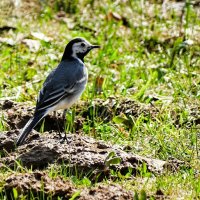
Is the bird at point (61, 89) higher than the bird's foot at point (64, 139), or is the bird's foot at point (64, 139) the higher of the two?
the bird at point (61, 89)

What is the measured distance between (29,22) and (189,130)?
164 inches

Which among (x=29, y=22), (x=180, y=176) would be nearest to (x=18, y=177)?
(x=180, y=176)

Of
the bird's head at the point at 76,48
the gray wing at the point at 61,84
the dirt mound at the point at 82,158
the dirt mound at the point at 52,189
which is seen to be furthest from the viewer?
the bird's head at the point at 76,48

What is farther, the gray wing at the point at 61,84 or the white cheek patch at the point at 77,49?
the white cheek patch at the point at 77,49

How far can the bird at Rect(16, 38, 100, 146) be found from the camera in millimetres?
6516

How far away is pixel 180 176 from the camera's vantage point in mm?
5840

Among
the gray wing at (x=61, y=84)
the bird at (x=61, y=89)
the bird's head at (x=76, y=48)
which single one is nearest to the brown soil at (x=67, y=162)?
the bird at (x=61, y=89)

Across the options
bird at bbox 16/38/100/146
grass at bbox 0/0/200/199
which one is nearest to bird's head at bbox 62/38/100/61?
bird at bbox 16/38/100/146

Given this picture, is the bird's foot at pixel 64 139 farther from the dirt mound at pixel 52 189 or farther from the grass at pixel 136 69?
the dirt mound at pixel 52 189

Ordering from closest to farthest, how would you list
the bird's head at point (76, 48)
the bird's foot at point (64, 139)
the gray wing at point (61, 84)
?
1. the bird's foot at point (64, 139)
2. the gray wing at point (61, 84)
3. the bird's head at point (76, 48)

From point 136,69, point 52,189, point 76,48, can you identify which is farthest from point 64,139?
point 136,69

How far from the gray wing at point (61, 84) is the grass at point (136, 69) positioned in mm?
404

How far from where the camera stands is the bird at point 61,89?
6.52 metres

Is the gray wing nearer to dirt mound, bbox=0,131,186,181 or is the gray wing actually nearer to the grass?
the grass
